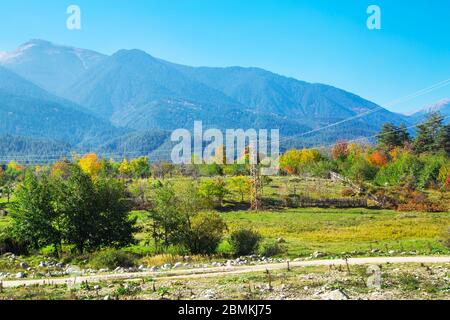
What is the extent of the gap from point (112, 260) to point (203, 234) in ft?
25.8

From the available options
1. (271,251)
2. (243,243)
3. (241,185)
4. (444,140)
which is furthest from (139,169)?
(271,251)

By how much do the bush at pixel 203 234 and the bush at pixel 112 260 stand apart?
555 centimetres

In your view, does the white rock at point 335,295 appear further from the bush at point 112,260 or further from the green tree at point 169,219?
the green tree at point 169,219

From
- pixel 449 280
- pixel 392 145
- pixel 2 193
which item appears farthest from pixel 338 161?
pixel 449 280

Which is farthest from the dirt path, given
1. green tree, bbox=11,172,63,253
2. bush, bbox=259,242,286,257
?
green tree, bbox=11,172,63,253

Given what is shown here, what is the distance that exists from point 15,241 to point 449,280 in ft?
113

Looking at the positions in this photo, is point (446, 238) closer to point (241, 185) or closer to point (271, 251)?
point (271, 251)

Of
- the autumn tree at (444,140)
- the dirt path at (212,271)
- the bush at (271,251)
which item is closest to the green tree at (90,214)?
the bush at (271,251)

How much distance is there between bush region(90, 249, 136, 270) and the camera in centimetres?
3130

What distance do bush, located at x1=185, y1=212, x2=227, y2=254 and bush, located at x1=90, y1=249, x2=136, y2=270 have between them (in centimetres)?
555

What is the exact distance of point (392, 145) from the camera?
139500 mm

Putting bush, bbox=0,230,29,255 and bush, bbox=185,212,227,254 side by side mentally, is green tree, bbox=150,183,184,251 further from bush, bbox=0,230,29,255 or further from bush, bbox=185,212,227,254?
bush, bbox=0,230,29,255

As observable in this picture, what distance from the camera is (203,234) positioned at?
3675cm
